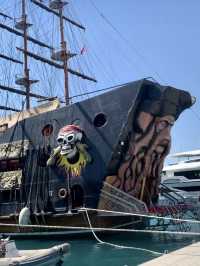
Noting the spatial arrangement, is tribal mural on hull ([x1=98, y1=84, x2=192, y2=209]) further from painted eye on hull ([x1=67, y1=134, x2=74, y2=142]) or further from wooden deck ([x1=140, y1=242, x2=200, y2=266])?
wooden deck ([x1=140, y1=242, x2=200, y2=266])

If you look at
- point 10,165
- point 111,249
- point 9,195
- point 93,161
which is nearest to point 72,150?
point 93,161

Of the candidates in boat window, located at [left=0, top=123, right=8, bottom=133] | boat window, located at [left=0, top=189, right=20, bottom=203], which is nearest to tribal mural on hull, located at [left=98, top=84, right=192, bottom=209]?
boat window, located at [left=0, top=189, right=20, bottom=203]

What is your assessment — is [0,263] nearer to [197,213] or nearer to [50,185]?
[50,185]

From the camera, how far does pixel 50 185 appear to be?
58.2 ft

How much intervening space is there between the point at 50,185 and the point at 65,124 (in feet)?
7.96

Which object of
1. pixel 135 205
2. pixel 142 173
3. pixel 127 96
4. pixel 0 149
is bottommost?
Answer: pixel 135 205

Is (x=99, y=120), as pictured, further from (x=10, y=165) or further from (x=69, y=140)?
(x=10, y=165)

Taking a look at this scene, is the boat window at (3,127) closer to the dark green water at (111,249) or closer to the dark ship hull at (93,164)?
the dark ship hull at (93,164)

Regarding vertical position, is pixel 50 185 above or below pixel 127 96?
below

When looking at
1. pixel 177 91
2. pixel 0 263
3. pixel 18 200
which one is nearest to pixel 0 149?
pixel 18 200

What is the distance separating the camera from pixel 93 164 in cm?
1691

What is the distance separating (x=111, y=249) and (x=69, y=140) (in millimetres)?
4483

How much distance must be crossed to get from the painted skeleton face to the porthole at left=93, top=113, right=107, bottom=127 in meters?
0.70

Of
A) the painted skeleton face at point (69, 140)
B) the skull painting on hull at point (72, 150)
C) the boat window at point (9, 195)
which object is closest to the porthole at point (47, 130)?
the skull painting on hull at point (72, 150)
